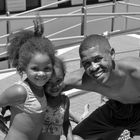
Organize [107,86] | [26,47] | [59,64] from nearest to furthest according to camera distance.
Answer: [26,47] → [59,64] → [107,86]

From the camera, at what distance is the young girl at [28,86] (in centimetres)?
250

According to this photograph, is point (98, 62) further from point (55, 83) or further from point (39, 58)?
point (39, 58)

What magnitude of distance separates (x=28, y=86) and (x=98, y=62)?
555 millimetres

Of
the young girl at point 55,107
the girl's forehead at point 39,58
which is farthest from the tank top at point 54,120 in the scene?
the girl's forehead at point 39,58

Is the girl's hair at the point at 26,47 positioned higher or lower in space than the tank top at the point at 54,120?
higher

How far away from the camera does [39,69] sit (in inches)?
99.2

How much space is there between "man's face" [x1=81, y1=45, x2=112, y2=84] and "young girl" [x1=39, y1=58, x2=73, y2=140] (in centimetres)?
22

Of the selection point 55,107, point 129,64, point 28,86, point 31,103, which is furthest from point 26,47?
point 129,64

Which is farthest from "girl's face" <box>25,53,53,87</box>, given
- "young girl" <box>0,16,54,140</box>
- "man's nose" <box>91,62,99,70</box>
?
"man's nose" <box>91,62,99,70</box>

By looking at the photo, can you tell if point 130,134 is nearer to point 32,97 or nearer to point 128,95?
point 128,95

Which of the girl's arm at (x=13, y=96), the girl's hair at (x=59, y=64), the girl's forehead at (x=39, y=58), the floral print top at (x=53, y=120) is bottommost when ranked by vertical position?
the floral print top at (x=53, y=120)

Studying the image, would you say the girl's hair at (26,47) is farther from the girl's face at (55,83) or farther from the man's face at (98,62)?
the man's face at (98,62)

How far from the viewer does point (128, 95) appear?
10.1 ft

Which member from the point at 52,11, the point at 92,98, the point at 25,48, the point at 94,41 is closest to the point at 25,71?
the point at 25,48
